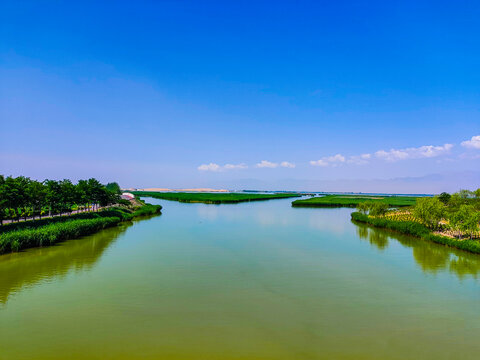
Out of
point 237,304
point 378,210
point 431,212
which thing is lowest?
point 237,304

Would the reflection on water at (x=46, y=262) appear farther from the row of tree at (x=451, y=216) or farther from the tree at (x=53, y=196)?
the row of tree at (x=451, y=216)

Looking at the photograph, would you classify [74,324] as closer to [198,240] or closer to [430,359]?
[430,359]

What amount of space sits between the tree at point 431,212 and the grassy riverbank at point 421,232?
3.74 ft

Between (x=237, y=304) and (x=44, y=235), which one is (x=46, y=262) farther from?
(x=237, y=304)

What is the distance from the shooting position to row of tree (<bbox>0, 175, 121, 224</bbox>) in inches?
1028

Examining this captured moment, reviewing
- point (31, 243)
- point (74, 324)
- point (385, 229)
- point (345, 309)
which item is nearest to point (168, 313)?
point (74, 324)

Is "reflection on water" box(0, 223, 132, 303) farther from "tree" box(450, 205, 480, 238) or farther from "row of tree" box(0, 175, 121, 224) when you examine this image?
"tree" box(450, 205, 480, 238)

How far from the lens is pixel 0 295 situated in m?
12.9

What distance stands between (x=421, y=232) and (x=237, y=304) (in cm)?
2552

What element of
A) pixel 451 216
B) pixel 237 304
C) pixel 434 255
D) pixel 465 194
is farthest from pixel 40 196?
pixel 465 194

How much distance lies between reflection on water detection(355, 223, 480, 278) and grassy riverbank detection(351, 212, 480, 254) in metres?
0.43

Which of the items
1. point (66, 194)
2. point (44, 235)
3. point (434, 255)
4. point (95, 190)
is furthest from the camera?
point (95, 190)

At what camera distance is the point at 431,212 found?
100 feet

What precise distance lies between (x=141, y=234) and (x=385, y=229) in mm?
29329
